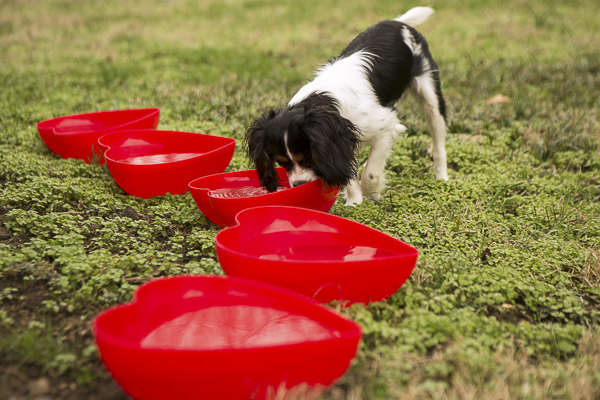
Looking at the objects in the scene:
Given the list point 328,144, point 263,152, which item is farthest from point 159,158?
point 328,144

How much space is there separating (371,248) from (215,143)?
1872 mm

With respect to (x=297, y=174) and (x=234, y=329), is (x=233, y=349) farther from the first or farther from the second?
(x=297, y=174)

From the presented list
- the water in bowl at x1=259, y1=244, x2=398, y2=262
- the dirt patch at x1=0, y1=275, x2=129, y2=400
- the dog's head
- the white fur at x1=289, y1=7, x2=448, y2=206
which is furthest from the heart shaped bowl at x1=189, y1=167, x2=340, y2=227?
the dirt patch at x1=0, y1=275, x2=129, y2=400

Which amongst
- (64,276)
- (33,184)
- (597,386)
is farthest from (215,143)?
(597,386)

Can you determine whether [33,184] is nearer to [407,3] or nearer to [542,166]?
[542,166]

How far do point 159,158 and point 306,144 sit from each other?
141cm

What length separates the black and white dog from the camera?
2.91 metres

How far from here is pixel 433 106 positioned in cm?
422

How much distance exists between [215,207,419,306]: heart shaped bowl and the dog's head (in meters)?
0.52

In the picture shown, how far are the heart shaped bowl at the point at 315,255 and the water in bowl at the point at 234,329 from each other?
0.17 m

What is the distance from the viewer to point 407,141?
15.3ft

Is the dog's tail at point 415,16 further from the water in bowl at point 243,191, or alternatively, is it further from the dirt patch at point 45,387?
the dirt patch at point 45,387

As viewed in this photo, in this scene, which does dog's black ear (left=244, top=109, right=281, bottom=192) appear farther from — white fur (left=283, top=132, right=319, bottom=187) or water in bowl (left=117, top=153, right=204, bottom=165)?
water in bowl (left=117, top=153, right=204, bottom=165)

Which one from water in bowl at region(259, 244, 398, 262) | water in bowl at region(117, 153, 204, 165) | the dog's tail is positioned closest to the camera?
water in bowl at region(259, 244, 398, 262)
